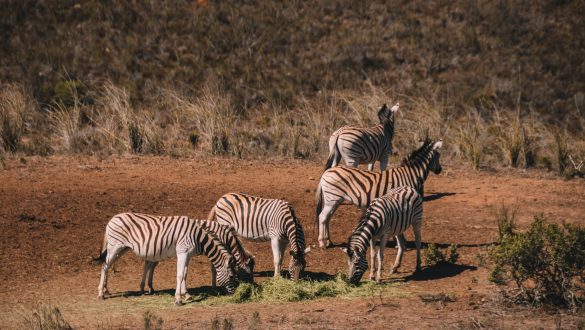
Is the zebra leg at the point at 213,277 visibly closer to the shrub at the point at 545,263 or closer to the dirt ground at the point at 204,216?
the dirt ground at the point at 204,216

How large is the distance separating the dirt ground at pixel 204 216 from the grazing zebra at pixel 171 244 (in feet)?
1.56

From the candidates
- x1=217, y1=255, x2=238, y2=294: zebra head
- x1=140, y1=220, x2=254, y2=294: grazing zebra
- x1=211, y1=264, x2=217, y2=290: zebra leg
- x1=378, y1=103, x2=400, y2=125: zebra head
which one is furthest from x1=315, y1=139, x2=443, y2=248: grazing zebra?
x1=378, y1=103, x2=400, y2=125: zebra head

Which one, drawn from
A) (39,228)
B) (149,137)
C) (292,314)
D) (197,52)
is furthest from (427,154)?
(197,52)

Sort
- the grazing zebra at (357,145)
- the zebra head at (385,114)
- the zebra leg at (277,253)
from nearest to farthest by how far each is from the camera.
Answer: the zebra leg at (277,253) → the grazing zebra at (357,145) → the zebra head at (385,114)

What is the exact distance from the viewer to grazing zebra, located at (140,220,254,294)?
1159cm

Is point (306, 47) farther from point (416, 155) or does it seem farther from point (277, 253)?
point (277, 253)

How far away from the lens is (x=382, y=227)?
40.5 feet

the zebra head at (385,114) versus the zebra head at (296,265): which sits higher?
the zebra head at (385,114)

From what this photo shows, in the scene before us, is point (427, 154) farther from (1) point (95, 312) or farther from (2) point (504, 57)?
(2) point (504, 57)

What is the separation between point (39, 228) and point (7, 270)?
2060mm

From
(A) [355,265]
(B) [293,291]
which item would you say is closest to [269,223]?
(B) [293,291]

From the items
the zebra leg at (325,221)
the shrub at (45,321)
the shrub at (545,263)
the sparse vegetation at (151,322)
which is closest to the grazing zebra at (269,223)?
the zebra leg at (325,221)

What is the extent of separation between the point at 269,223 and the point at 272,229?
0.37 ft

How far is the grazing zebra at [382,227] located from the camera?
39.2 ft
